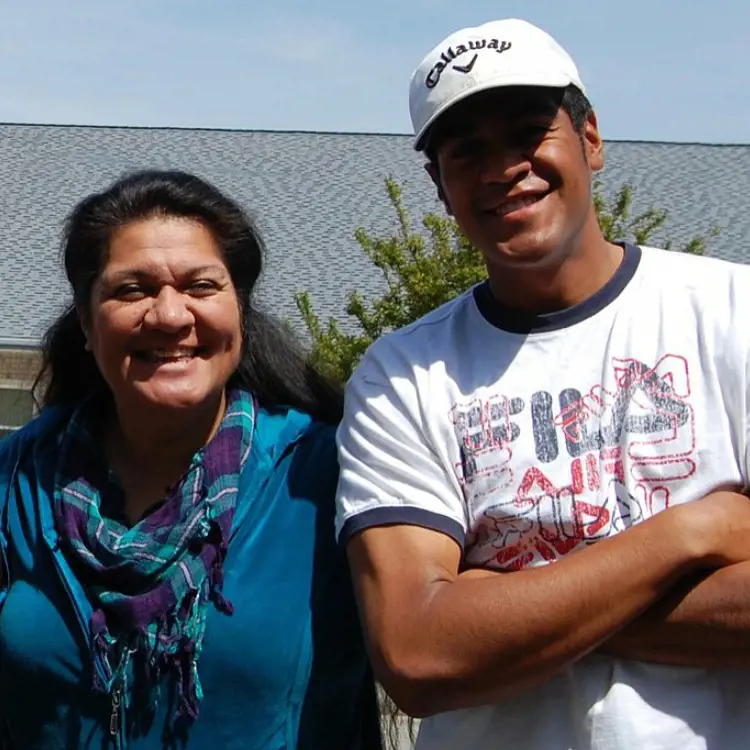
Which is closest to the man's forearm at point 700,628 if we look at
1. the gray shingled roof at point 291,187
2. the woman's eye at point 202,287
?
the woman's eye at point 202,287

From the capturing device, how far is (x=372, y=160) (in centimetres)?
2112

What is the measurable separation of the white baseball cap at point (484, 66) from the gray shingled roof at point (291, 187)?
13.6 m

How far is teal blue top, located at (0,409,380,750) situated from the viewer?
2.91m

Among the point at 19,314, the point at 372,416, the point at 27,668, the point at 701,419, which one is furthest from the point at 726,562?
the point at 19,314

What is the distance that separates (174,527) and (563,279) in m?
1.10

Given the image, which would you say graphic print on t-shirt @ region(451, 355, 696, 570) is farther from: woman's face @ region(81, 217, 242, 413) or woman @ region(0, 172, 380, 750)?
woman's face @ region(81, 217, 242, 413)

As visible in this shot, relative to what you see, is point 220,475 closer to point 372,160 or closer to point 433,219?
point 433,219

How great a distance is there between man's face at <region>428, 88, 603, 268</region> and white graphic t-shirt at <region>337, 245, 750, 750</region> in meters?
0.14

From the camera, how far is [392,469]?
2643 mm

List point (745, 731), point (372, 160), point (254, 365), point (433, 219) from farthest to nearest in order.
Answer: point (372, 160), point (433, 219), point (254, 365), point (745, 731)

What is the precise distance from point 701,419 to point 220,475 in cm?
120

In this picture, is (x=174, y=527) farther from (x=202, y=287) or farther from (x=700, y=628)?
(x=700, y=628)

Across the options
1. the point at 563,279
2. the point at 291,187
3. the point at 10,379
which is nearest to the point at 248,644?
the point at 563,279

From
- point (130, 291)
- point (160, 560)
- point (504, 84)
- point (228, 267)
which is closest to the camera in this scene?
point (504, 84)
